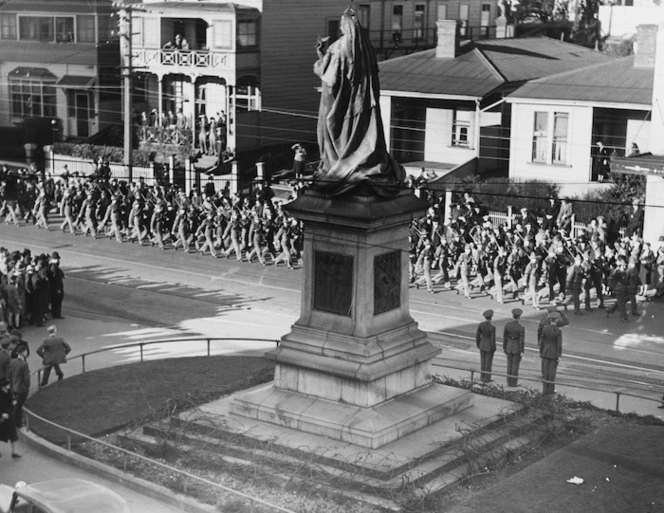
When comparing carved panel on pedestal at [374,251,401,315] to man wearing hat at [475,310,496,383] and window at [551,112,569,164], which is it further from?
window at [551,112,569,164]

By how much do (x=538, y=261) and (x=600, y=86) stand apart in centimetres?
1225

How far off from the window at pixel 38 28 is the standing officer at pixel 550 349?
37.7 m

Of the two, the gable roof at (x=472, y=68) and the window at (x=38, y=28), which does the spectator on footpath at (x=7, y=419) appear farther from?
the window at (x=38, y=28)

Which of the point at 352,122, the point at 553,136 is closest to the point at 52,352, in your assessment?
the point at 352,122

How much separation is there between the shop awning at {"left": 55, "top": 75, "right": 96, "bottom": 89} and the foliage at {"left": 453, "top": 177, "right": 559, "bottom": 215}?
63.1ft

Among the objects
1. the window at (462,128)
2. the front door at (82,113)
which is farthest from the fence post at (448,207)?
the front door at (82,113)

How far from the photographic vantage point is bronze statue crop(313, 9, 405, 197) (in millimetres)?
21484

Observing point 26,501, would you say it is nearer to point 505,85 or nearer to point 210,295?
point 210,295

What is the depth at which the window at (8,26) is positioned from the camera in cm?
5891

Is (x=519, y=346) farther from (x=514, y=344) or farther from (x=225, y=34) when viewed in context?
(x=225, y=34)

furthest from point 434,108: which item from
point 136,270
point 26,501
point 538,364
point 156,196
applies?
point 26,501

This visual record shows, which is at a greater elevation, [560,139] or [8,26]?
[8,26]

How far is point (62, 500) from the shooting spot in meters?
16.2

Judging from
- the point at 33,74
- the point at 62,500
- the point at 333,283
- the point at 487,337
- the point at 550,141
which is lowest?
the point at 487,337
